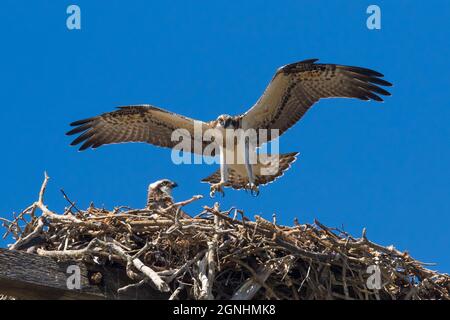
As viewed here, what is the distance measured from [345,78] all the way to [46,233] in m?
4.12

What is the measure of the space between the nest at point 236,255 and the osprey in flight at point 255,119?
260cm

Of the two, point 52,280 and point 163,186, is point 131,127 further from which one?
point 52,280

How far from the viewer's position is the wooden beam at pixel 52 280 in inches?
202

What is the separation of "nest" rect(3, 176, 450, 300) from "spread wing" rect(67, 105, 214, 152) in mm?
2967

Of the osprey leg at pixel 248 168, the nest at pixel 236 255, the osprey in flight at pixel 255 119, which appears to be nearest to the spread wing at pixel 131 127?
the osprey in flight at pixel 255 119

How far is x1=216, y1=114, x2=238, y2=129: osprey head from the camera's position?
8.98 m

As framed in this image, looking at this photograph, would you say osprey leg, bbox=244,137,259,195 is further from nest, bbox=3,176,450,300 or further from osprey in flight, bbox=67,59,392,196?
nest, bbox=3,176,450,300

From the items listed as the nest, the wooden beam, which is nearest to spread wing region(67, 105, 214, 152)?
the nest

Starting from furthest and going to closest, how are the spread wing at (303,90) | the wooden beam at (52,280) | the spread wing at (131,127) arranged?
the spread wing at (131,127)
the spread wing at (303,90)
the wooden beam at (52,280)

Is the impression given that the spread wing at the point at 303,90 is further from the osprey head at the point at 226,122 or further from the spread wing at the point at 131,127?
the spread wing at the point at 131,127

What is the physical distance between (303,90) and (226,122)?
3.11 feet

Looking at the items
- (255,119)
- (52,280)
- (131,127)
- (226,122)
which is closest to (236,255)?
(52,280)

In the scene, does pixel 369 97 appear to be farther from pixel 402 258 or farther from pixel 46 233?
pixel 46 233

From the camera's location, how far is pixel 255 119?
9.42m
